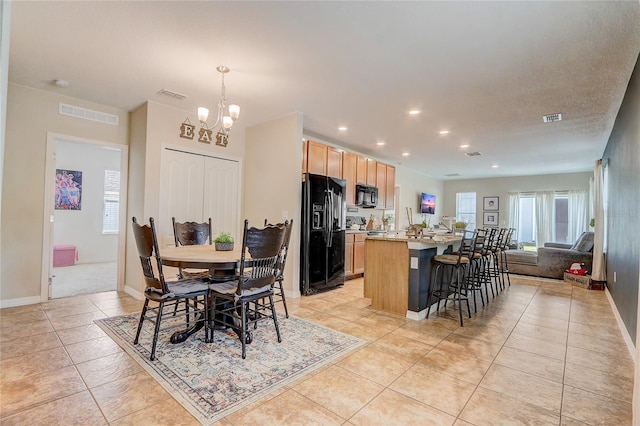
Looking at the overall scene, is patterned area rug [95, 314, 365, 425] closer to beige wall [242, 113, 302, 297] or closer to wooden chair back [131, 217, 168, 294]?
wooden chair back [131, 217, 168, 294]

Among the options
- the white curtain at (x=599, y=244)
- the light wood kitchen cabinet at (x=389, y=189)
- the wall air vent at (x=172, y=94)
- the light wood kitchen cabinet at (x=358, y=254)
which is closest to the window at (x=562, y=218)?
the white curtain at (x=599, y=244)

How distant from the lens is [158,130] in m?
4.26

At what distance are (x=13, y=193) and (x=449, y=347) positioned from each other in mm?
5115

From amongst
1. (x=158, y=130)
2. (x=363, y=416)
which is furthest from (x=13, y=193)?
(x=363, y=416)

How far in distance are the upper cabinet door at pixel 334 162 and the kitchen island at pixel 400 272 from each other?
1986 millimetres

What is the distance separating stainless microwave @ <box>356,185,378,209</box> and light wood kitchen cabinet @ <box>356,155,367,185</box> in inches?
5.3

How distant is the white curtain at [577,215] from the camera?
8461 mm

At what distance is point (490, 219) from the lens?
32.9 feet

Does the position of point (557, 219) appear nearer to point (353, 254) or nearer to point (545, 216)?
point (545, 216)

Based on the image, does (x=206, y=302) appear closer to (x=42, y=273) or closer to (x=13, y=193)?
(x=42, y=273)

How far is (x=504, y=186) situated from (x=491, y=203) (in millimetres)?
636

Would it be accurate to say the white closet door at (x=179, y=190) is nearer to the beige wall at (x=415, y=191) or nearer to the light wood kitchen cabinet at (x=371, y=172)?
Result: the light wood kitchen cabinet at (x=371, y=172)

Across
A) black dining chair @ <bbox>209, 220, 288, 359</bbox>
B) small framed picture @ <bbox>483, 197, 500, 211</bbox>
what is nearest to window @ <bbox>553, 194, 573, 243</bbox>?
small framed picture @ <bbox>483, 197, 500, 211</bbox>

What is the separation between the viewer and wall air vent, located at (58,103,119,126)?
4031 millimetres
